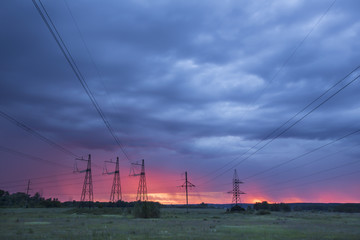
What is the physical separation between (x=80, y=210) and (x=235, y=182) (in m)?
74.7

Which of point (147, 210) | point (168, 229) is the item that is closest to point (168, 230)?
point (168, 229)

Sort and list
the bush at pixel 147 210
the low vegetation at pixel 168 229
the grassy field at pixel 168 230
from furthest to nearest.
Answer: the bush at pixel 147 210 → the grassy field at pixel 168 230 → the low vegetation at pixel 168 229

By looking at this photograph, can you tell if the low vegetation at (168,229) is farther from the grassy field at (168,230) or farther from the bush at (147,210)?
the bush at (147,210)

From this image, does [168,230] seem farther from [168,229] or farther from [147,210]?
[147,210]

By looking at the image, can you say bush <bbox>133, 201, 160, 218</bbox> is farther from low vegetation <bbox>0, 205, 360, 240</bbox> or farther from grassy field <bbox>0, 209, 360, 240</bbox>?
grassy field <bbox>0, 209, 360, 240</bbox>

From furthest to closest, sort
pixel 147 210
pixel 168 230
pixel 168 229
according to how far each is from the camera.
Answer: pixel 147 210 < pixel 168 229 < pixel 168 230

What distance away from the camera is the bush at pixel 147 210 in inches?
3620

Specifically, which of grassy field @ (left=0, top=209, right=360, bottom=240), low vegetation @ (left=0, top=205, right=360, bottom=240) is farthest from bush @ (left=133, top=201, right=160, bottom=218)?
grassy field @ (left=0, top=209, right=360, bottom=240)

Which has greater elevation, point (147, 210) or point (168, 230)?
point (147, 210)

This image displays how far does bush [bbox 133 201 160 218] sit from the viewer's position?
91.9 metres

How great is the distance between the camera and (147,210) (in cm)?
9188

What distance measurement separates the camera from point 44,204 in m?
193

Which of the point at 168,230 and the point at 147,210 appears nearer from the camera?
the point at 168,230

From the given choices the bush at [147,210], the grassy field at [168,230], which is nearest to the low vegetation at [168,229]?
the grassy field at [168,230]
